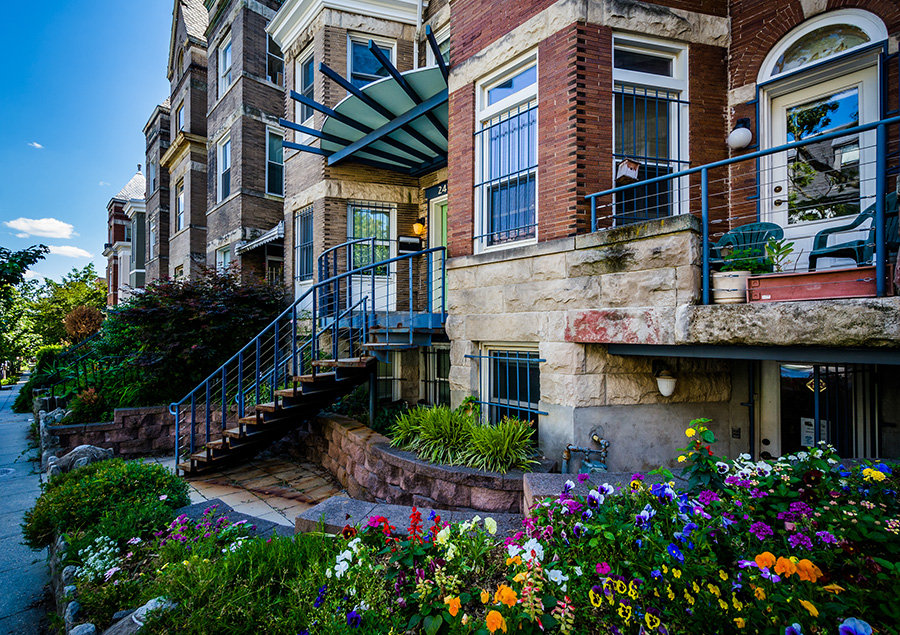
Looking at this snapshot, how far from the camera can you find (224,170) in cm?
1397

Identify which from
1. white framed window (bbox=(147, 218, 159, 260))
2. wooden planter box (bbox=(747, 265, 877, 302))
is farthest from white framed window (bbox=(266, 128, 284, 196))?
wooden planter box (bbox=(747, 265, 877, 302))

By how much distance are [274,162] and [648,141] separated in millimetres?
11274

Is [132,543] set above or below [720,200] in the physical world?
below

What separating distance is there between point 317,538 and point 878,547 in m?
3.13

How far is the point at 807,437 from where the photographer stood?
534 centimetres

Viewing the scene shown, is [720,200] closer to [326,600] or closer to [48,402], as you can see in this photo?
[326,600]

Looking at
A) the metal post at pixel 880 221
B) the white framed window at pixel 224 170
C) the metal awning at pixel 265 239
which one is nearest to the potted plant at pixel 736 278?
the metal post at pixel 880 221

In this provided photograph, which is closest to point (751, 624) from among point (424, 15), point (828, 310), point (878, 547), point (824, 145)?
point (878, 547)

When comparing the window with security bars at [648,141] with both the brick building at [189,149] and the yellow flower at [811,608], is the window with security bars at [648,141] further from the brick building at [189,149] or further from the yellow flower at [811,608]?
the brick building at [189,149]

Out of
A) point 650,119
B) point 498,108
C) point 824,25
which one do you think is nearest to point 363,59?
point 498,108

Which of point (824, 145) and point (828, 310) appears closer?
point (828, 310)

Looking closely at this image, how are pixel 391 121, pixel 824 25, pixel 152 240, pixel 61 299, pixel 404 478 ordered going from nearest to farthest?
pixel 404 478
pixel 824 25
pixel 391 121
pixel 152 240
pixel 61 299

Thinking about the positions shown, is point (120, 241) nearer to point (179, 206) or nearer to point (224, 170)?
point (179, 206)

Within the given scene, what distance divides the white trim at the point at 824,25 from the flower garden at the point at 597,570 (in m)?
4.63
